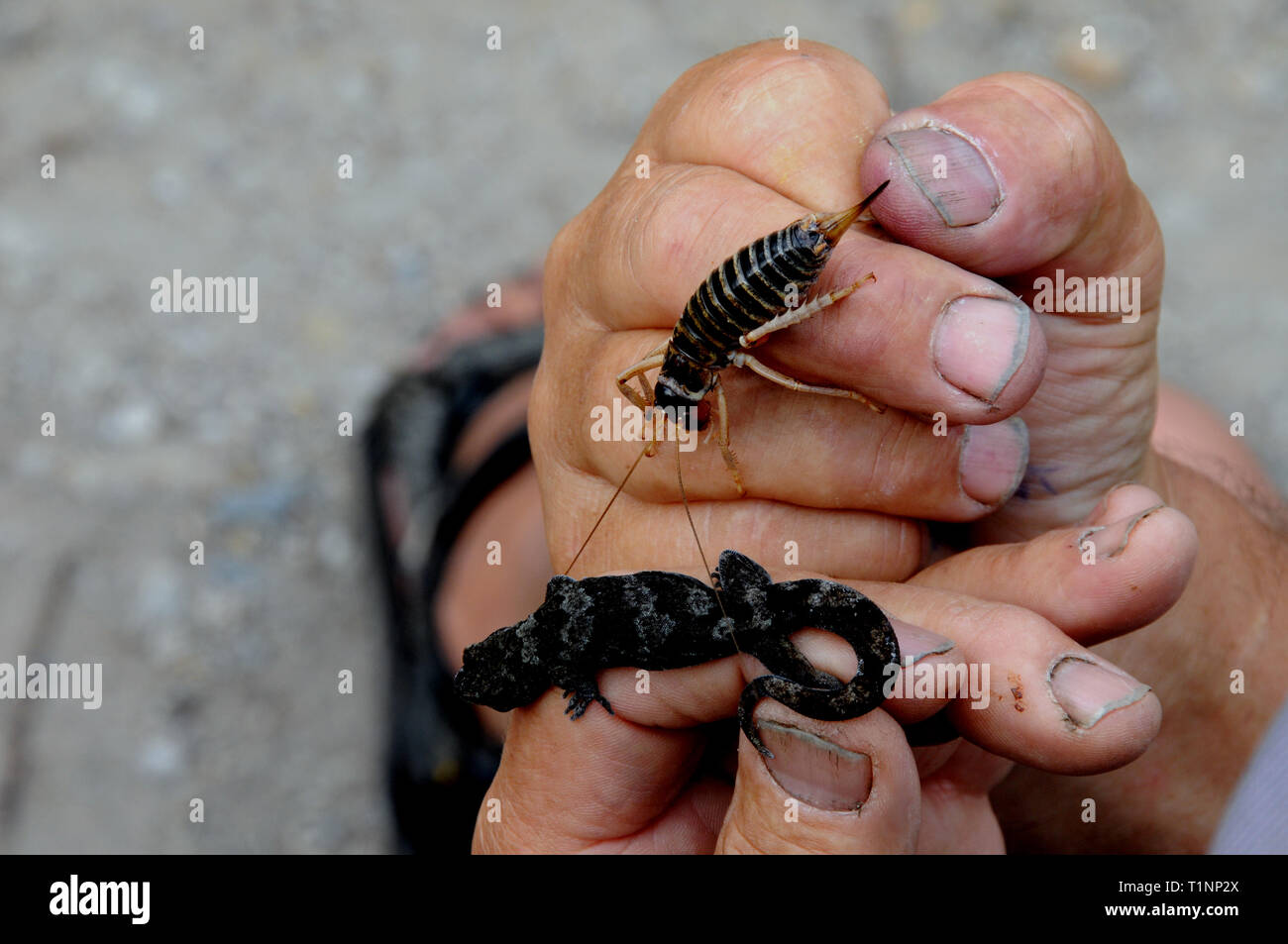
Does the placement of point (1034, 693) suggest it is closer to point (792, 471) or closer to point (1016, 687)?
point (1016, 687)

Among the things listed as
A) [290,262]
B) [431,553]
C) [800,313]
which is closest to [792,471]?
[800,313]

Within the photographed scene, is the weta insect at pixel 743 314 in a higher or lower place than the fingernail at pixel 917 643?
higher

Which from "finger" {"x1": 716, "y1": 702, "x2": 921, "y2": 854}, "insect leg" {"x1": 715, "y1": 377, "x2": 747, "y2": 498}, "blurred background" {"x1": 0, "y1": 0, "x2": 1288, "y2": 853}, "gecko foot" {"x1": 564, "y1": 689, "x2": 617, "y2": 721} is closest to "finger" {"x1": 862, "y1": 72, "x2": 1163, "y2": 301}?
"insect leg" {"x1": 715, "y1": 377, "x2": 747, "y2": 498}

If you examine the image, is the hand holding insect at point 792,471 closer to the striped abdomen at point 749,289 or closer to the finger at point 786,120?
the finger at point 786,120

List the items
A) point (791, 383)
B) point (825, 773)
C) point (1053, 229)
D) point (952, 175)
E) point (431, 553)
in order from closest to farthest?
point (825, 773) < point (952, 175) < point (1053, 229) < point (791, 383) < point (431, 553)

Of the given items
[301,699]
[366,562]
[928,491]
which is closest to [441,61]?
[366,562]

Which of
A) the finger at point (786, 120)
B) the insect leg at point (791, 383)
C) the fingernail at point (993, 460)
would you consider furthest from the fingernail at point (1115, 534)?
the finger at point (786, 120)
